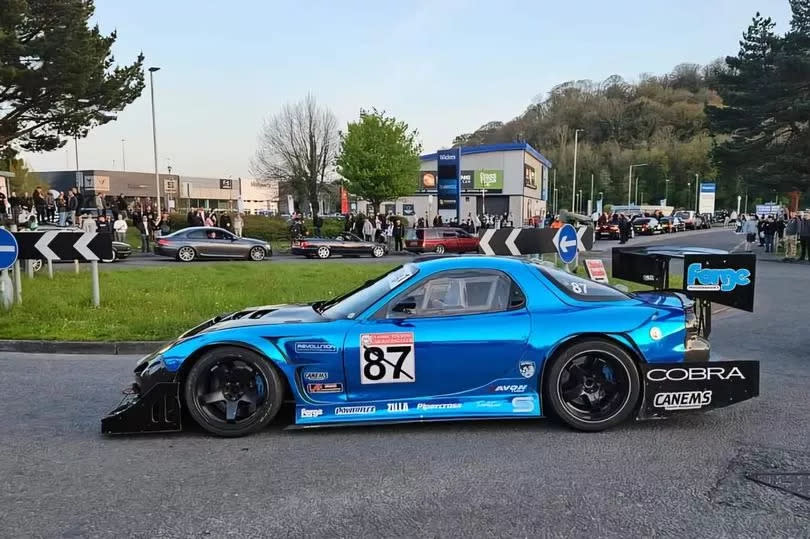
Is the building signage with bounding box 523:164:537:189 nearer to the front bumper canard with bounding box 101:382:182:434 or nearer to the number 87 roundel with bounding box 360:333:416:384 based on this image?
the number 87 roundel with bounding box 360:333:416:384

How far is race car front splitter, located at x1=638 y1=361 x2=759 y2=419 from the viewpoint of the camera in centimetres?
465

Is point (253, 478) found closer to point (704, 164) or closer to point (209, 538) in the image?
point (209, 538)

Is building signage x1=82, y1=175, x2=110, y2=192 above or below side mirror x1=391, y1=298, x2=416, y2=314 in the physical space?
above

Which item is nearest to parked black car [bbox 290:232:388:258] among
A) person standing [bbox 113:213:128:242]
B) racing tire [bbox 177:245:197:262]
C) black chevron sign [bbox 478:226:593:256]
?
racing tire [bbox 177:245:197:262]

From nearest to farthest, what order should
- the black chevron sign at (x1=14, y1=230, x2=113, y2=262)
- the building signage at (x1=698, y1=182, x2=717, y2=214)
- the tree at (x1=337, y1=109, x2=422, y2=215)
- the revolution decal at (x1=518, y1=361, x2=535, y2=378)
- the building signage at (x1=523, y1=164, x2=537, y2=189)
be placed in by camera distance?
the revolution decal at (x1=518, y1=361, x2=535, y2=378) < the black chevron sign at (x1=14, y1=230, x2=113, y2=262) < the tree at (x1=337, y1=109, x2=422, y2=215) < the building signage at (x1=523, y1=164, x2=537, y2=189) < the building signage at (x1=698, y1=182, x2=717, y2=214)

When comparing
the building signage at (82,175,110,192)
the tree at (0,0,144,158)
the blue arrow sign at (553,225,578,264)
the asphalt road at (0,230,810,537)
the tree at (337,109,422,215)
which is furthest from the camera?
the building signage at (82,175,110,192)

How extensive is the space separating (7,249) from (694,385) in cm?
960

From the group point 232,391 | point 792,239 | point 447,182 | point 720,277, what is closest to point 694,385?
point 720,277

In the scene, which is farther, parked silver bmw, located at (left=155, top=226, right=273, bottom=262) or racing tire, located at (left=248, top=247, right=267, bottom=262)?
racing tire, located at (left=248, top=247, right=267, bottom=262)

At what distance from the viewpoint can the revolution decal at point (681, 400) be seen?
4.65 metres

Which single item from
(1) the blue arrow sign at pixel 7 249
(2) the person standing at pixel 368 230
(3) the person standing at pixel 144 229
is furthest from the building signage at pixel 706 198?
(1) the blue arrow sign at pixel 7 249

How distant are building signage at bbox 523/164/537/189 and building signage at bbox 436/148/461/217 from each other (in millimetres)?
13631

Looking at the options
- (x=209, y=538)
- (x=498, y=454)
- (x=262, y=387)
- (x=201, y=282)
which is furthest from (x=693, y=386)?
(x=201, y=282)

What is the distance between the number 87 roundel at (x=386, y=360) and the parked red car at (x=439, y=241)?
2390 centimetres
